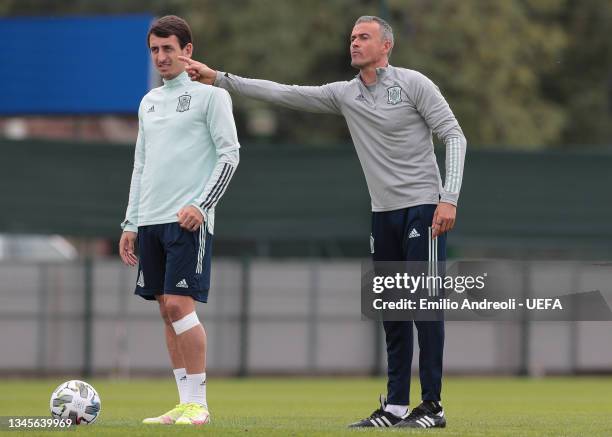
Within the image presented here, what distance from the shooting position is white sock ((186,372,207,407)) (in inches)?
314

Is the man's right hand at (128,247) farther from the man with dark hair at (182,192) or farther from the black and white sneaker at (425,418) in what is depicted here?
the black and white sneaker at (425,418)

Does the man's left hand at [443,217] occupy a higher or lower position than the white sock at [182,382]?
higher

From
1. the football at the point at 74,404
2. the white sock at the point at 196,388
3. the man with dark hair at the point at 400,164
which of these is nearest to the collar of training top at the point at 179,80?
the man with dark hair at the point at 400,164

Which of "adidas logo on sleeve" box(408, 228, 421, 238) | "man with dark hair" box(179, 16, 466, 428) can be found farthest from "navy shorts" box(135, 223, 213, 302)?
"adidas logo on sleeve" box(408, 228, 421, 238)

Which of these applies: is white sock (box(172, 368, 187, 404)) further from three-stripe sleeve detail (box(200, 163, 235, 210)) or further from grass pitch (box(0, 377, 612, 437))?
three-stripe sleeve detail (box(200, 163, 235, 210))

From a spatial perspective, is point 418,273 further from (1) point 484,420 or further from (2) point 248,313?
(2) point 248,313

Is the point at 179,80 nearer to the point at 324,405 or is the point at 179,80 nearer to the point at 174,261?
the point at 174,261

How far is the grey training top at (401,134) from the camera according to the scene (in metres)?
7.97

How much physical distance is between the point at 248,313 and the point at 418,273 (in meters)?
11.1

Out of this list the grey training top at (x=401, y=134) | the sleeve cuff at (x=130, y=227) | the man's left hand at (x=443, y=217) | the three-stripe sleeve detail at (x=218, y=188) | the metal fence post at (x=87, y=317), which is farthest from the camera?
the metal fence post at (x=87, y=317)

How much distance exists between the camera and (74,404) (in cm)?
802

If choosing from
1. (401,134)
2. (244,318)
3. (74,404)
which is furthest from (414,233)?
(244,318)

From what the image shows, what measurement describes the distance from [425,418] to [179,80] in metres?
2.38

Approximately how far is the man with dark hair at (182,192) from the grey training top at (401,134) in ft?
0.86
